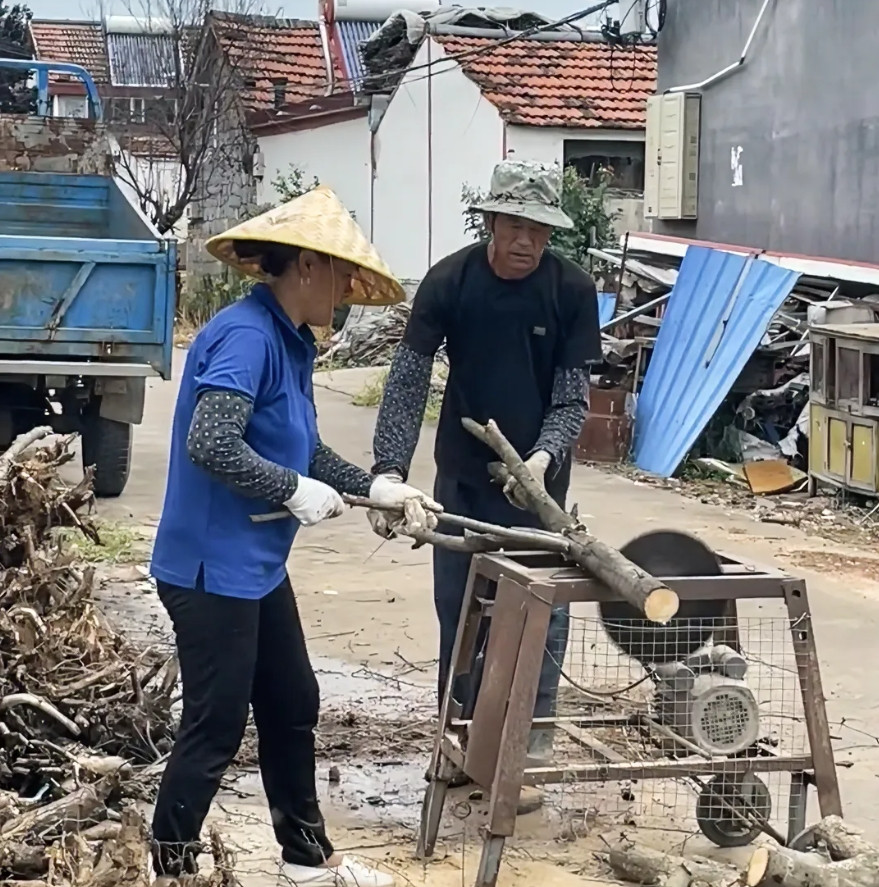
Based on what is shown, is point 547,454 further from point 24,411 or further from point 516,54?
point 516,54

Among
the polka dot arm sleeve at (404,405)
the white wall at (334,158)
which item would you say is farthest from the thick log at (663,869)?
the white wall at (334,158)

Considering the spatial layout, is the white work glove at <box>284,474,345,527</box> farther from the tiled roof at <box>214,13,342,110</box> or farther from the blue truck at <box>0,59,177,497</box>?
the tiled roof at <box>214,13,342,110</box>

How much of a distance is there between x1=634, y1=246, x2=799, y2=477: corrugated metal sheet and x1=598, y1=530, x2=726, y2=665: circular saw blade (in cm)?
689

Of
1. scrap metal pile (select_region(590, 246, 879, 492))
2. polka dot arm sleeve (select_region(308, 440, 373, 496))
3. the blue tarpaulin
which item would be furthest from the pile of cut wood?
the blue tarpaulin

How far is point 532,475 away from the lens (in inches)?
177

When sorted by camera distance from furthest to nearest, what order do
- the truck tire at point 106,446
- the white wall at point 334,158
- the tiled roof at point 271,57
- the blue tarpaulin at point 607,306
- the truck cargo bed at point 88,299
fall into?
1. the tiled roof at point 271,57
2. the white wall at point 334,158
3. the blue tarpaulin at point 607,306
4. the truck tire at point 106,446
5. the truck cargo bed at point 88,299

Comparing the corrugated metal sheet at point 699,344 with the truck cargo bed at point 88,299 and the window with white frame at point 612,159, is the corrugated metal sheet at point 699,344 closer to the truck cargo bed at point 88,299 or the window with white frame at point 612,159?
the truck cargo bed at point 88,299

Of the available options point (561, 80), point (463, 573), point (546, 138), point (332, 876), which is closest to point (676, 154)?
point (546, 138)

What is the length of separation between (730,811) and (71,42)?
122 feet

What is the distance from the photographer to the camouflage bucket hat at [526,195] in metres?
4.55

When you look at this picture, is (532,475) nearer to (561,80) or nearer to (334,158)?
(561,80)

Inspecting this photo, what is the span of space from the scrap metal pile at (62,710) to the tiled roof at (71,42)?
29.5 meters

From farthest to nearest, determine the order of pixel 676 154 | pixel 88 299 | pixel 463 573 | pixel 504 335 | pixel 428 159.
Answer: pixel 428 159 < pixel 676 154 < pixel 88 299 < pixel 463 573 < pixel 504 335

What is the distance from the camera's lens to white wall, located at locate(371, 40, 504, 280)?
19047 millimetres
